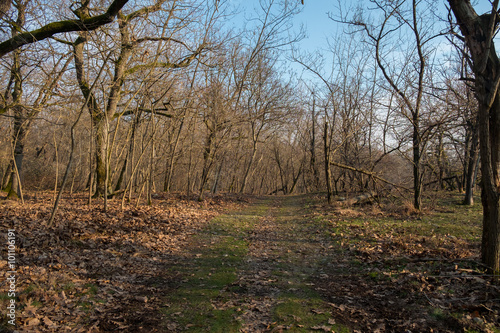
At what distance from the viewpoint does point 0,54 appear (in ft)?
21.1

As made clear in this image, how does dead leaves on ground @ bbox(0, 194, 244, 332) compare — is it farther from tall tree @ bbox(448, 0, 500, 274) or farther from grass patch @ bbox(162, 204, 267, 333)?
tall tree @ bbox(448, 0, 500, 274)

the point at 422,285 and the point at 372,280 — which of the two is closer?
the point at 422,285

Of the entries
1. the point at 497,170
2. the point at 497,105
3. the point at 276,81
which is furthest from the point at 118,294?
the point at 276,81

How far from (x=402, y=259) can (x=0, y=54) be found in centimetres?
966

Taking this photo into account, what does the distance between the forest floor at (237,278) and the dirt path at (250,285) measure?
23mm

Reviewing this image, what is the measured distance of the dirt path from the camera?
3.93 metres

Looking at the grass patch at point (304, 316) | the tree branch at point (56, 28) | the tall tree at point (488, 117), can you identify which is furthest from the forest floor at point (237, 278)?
the tree branch at point (56, 28)

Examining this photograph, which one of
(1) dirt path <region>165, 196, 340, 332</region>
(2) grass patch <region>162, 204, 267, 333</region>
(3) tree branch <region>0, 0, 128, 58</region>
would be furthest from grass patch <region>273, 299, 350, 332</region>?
(3) tree branch <region>0, 0, 128, 58</region>

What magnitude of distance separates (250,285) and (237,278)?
1.37ft

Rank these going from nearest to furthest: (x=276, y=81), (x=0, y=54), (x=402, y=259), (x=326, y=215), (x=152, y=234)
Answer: (x=402, y=259) < (x=0, y=54) < (x=152, y=234) < (x=326, y=215) < (x=276, y=81)

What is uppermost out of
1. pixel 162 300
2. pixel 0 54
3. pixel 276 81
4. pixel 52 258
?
pixel 276 81

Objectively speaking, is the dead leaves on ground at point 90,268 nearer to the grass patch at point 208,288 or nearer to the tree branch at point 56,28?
the grass patch at point 208,288

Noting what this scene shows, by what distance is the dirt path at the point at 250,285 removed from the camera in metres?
3.93

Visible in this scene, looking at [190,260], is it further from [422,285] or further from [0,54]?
[0,54]
